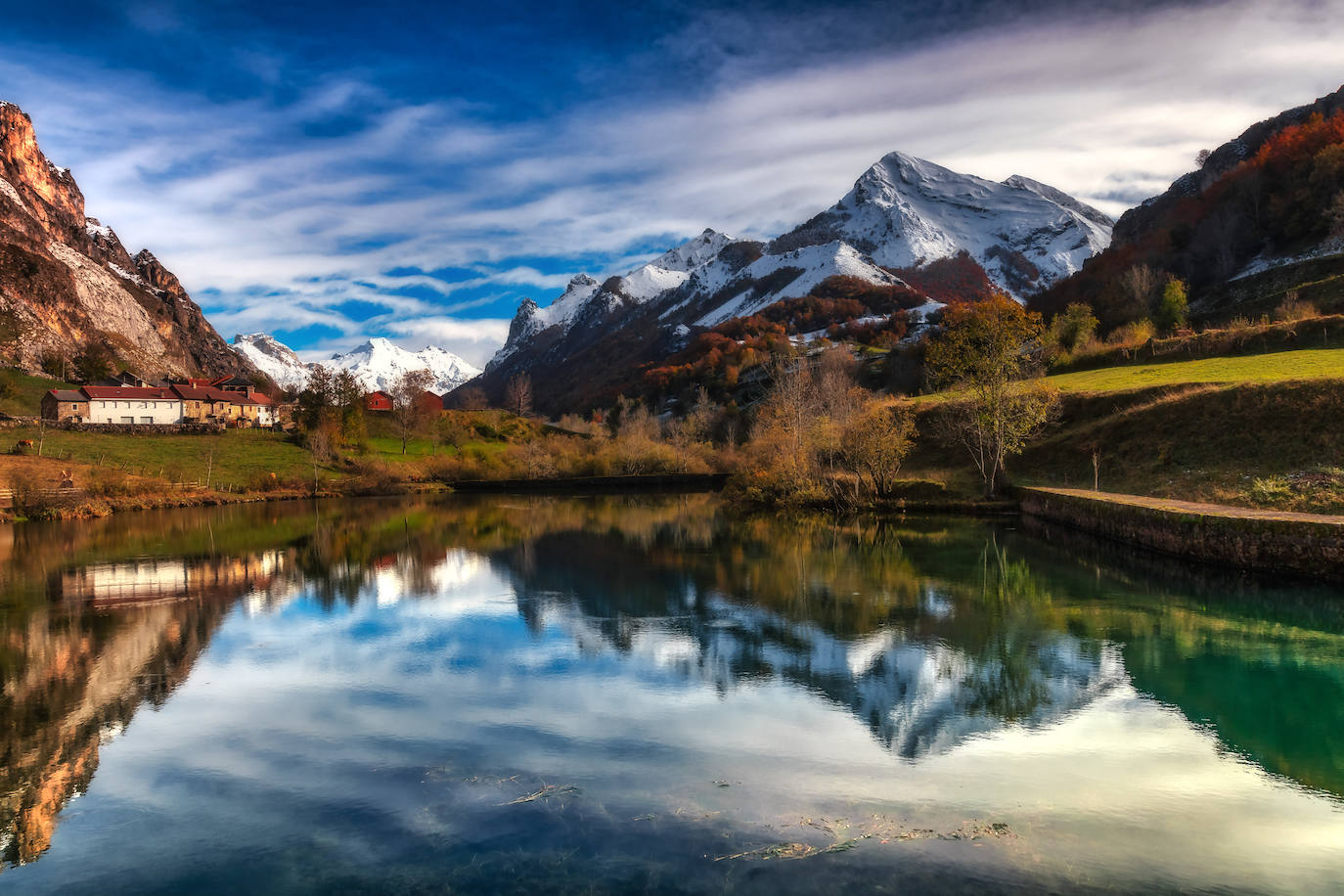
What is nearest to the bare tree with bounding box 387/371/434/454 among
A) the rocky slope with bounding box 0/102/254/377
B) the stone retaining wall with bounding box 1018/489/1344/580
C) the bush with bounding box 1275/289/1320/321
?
the rocky slope with bounding box 0/102/254/377

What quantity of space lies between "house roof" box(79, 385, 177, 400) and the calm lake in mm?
85420

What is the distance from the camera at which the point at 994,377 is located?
132 feet

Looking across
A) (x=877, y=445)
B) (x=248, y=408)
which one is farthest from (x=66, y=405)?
(x=877, y=445)

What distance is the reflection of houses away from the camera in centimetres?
2309

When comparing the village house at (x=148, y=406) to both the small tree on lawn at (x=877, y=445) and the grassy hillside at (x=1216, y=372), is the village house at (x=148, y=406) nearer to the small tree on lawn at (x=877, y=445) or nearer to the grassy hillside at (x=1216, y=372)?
the small tree on lawn at (x=877, y=445)

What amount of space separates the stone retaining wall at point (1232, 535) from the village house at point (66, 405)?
349ft

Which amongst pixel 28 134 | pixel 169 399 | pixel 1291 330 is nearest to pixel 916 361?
pixel 1291 330

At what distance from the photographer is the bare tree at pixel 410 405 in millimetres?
91938

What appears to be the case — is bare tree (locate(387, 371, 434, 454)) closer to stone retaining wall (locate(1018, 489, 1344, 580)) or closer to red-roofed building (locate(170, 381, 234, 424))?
red-roofed building (locate(170, 381, 234, 424))

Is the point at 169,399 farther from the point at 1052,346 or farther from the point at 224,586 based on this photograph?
the point at 1052,346

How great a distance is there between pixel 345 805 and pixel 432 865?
220 cm

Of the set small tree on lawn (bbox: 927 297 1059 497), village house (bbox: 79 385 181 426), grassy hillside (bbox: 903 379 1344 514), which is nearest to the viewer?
grassy hillside (bbox: 903 379 1344 514)

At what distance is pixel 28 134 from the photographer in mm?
178000

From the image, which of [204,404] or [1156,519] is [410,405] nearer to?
[204,404]
